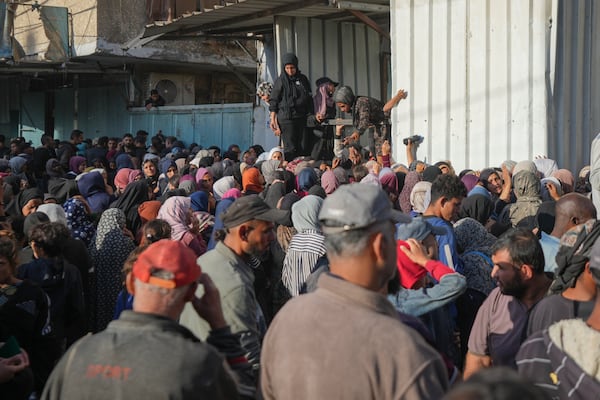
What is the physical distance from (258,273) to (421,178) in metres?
3.33

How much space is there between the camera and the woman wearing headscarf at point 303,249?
198 inches

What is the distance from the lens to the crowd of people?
7.53 feet

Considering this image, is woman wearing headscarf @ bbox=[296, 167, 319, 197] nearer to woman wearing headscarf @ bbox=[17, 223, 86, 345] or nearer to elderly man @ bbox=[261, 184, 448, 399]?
woman wearing headscarf @ bbox=[17, 223, 86, 345]

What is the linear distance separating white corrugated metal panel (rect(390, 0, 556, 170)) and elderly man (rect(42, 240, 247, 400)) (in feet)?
25.9

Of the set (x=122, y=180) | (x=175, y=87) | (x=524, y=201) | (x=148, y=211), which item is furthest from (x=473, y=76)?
(x=175, y=87)

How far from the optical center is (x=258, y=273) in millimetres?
5301

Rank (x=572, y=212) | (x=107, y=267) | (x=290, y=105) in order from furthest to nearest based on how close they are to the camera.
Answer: (x=290, y=105)
(x=107, y=267)
(x=572, y=212)

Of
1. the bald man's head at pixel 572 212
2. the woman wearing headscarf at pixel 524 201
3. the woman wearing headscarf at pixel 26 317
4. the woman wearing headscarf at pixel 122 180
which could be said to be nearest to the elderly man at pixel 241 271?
the woman wearing headscarf at pixel 26 317

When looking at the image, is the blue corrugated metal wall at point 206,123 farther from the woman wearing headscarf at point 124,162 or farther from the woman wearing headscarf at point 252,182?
the woman wearing headscarf at point 252,182

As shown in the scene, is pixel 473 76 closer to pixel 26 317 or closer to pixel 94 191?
pixel 94 191

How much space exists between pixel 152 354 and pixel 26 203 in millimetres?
5440

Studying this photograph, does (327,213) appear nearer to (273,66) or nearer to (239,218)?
(239,218)

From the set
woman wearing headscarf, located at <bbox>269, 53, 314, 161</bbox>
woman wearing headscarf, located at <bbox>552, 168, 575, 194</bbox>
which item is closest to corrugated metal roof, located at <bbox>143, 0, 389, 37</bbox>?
woman wearing headscarf, located at <bbox>269, 53, 314, 161</bbox>

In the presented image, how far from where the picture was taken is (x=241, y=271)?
11.1 feet
